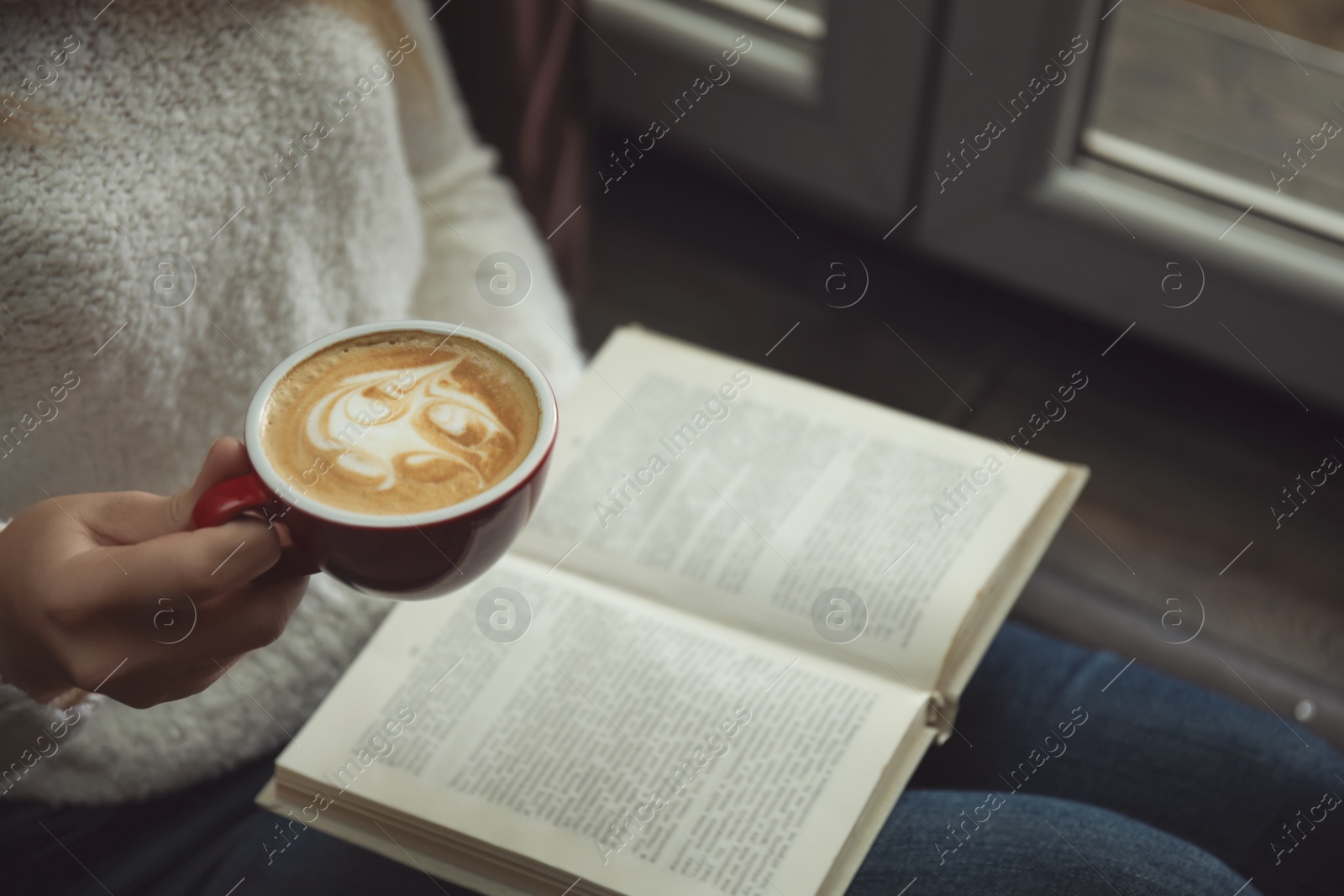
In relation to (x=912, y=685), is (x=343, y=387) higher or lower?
higher

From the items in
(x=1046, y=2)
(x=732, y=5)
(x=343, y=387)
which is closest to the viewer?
(x=343, y=387)

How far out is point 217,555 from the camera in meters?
0.52

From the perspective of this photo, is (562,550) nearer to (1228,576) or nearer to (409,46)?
(409,46)

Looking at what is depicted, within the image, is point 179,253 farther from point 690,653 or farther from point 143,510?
point 690,653

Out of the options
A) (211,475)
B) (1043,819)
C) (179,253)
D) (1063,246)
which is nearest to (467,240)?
(179,253)

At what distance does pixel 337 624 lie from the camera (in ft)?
2.44

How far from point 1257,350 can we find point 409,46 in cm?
107

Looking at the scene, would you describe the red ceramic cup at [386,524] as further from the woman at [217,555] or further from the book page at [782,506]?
the book page at [782,506]

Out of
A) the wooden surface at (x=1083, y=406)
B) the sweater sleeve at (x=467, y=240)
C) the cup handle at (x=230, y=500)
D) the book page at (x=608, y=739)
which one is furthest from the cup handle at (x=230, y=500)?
the wooden surface at (x=1083, y=406)

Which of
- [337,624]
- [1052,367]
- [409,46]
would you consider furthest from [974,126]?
[337,624]

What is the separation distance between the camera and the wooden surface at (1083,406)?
1233mm

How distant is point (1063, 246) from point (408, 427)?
3.59 ft

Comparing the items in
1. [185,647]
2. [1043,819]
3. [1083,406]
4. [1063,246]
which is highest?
[185,647]

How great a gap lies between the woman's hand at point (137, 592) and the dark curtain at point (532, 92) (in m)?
0.58
